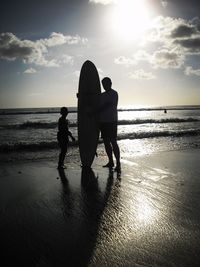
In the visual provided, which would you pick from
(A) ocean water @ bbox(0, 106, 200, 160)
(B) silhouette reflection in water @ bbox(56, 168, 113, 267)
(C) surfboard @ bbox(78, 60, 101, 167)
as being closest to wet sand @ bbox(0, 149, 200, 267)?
(B) silhouette reflection in water @ bbox(56, 168, 113, 267)

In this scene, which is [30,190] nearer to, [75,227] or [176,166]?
[75,227]

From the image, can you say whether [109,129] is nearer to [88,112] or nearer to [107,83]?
[88,112]

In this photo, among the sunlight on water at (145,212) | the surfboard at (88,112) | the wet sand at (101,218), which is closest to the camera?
the wet sand at (101,218)

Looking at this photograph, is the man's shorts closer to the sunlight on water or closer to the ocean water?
the sunlight on water

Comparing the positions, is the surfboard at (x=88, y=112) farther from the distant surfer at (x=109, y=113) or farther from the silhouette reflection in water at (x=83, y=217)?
the silhouette reflection in water at (x=83, y=217)

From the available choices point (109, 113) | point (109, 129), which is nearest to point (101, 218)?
point (109, 129)

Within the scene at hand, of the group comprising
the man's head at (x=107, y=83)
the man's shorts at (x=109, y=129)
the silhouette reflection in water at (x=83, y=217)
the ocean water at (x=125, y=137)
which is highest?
the man's head at (x=107, y=83)

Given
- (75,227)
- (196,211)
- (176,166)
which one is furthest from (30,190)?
(176,166)

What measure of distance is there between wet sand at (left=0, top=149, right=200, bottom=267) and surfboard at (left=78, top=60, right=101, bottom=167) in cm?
67

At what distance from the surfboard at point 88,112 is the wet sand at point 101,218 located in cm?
67

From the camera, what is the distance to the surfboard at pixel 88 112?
21.9 ft

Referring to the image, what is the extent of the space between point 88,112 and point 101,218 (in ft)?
11.7

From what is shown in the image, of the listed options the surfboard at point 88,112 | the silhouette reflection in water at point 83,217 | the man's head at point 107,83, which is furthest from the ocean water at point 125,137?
the silhouette reflection in water at point 83,217

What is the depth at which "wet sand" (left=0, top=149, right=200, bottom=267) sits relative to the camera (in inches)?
99.0
